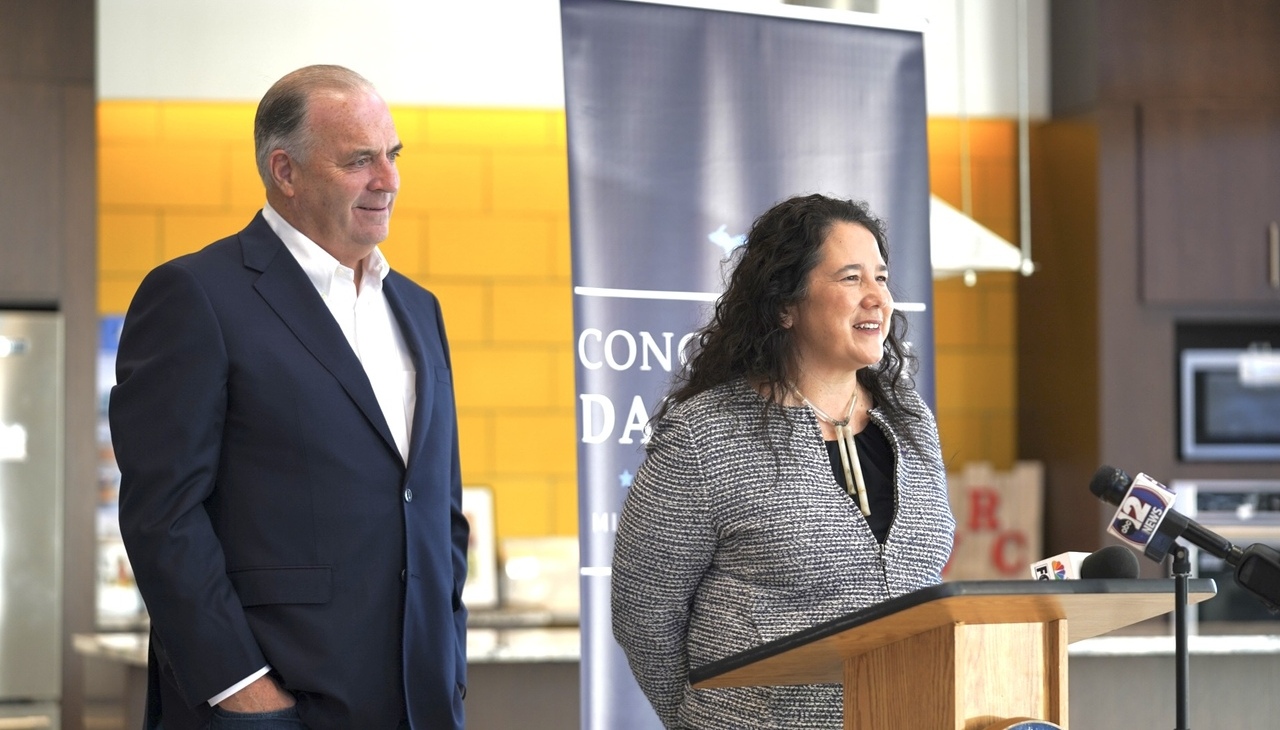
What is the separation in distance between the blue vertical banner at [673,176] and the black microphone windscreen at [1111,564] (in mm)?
1009

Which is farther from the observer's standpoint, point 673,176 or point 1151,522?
point 673,176

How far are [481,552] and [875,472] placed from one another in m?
2.86

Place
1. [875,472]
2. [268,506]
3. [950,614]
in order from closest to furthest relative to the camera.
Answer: [950,614] < [268,506] < [875,472]

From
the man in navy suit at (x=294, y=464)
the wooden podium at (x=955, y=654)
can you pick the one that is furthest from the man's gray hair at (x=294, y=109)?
the wooden podium at (x=955, y=654)

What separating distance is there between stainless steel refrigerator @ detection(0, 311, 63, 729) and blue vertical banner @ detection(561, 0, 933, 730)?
2.30 m

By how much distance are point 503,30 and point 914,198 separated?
211 cm

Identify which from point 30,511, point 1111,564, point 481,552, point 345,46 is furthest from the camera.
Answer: point 481,552

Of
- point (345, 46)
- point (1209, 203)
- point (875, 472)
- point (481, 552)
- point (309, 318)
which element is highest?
point (345, 46)

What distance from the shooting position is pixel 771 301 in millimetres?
1803

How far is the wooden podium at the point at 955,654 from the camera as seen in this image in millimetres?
1320

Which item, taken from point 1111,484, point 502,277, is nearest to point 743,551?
point 1111,484

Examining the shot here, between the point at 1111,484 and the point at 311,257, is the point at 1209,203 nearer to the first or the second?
the point at 1111,484

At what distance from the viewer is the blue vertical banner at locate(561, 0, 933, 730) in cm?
244

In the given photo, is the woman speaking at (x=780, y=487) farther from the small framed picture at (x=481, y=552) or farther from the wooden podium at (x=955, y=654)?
the small framed picture at (x=481, y=552)
